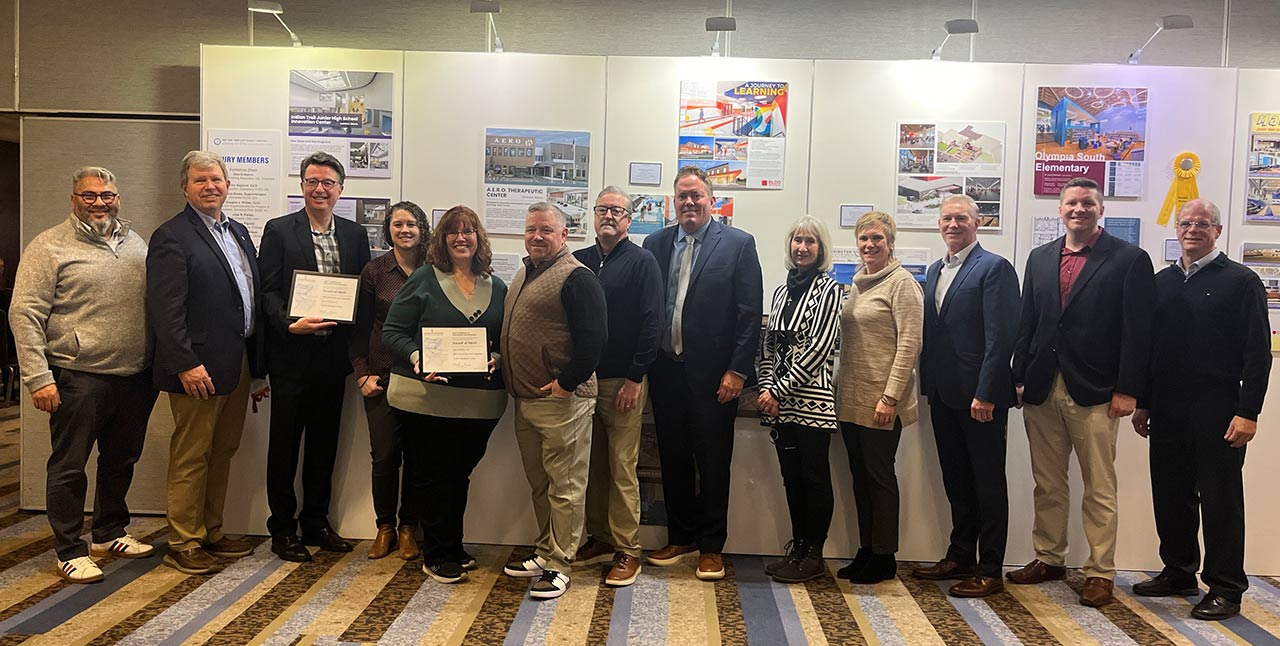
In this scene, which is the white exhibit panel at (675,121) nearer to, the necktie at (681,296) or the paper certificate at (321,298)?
the necktie at (681,296)

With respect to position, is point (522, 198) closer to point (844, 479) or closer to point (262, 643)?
point (844, 479)

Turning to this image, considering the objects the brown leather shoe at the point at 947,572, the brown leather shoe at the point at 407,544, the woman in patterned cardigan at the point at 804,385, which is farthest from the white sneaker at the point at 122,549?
the brown leather shoe at the point at 947,572

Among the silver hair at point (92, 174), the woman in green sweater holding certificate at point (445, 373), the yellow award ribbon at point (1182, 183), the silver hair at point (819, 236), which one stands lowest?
the woman in green sweater holding certificate at point (445, 373)

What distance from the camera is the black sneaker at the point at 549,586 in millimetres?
3354

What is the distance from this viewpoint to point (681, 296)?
3.66 metres

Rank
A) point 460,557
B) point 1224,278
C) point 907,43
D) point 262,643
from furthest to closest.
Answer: point 907,43 → point 460,557 → point 1224,278 → point 262,643

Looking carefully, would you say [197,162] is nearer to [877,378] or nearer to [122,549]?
[122,549]

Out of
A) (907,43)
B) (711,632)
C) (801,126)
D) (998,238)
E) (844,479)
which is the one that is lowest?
(711,632)

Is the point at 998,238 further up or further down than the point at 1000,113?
further down

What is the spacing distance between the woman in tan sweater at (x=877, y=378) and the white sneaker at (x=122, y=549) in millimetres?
3163

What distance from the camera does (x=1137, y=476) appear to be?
156 inches

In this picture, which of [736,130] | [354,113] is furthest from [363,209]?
[736,130]

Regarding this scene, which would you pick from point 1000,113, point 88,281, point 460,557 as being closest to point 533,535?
point 460,557

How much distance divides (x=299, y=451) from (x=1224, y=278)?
417 cm
